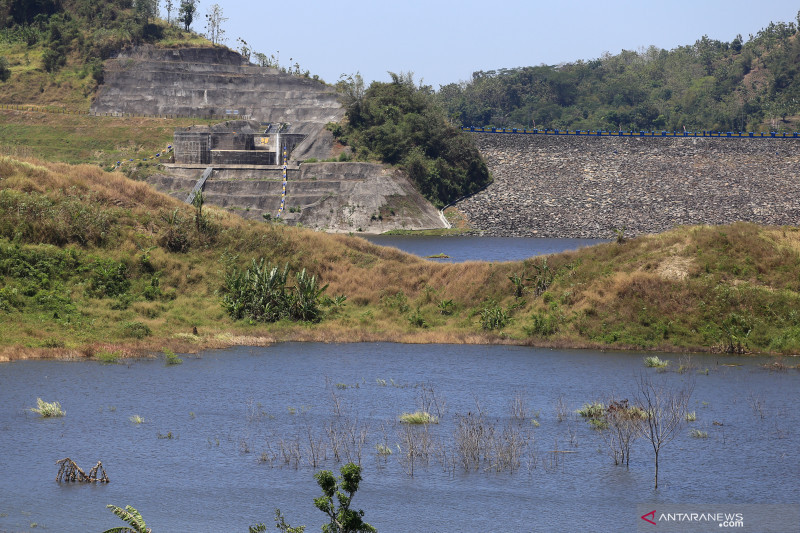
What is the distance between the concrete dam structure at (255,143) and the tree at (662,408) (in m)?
67.5

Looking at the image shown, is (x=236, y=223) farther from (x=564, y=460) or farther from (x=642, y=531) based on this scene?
(x=642, y=531)

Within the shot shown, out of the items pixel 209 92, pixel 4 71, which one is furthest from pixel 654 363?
pixel 4 71

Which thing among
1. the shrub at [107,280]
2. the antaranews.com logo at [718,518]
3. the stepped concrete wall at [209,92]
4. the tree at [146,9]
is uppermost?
the tree at [146,9]

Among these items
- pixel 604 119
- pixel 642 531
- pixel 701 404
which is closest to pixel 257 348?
pixel 701 404

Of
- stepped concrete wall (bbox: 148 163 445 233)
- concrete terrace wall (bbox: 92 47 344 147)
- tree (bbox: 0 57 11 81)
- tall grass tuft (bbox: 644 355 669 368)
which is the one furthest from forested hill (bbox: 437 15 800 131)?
tall grass tuft (bbox: 644 355 669 368)

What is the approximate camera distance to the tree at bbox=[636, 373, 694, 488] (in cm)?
2375

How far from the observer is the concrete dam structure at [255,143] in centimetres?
9969

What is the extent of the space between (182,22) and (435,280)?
11687cm

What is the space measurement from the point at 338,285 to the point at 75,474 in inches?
944

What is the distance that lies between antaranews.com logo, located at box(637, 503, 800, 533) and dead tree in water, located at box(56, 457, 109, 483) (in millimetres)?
11792

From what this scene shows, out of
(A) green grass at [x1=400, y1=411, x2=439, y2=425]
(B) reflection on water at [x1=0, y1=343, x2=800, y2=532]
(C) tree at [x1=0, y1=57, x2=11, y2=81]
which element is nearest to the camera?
(B) reflection on water at [x1=0, y1=343, x2=800, y2=532]

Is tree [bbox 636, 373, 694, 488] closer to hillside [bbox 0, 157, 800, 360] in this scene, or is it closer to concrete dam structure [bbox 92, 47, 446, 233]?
hillside [bbox 0, 157, 800, 360]

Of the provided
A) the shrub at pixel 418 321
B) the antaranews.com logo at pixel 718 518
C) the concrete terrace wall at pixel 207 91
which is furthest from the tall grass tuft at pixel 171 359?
the concrete terrace wall at pixel 207 91

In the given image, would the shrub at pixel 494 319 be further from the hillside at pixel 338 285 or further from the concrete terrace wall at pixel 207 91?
the concrete terrace wall at pixel 207 91
